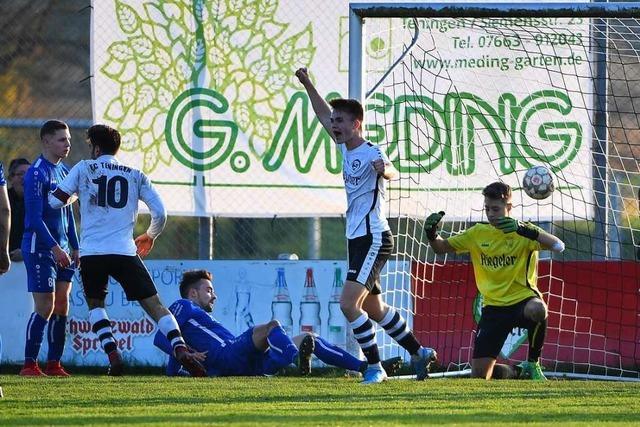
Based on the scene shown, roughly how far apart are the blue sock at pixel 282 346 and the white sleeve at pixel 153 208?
1.08 metres

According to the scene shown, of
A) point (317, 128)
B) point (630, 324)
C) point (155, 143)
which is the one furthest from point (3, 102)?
point (630, 324)

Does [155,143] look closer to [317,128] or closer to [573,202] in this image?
[317,128]

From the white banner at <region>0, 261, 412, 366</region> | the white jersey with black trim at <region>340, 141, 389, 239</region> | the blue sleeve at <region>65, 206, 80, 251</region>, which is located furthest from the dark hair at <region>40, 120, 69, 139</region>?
the white jersey with black trim at <region>340, 141, 389, 239</region>

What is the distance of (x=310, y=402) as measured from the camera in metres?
6.94

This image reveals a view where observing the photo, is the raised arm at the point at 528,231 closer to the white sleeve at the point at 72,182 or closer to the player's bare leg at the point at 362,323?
the player's bare leg at the point at 362,323

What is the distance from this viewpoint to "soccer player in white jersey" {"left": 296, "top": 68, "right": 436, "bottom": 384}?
8.29 metres

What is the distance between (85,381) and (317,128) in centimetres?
414

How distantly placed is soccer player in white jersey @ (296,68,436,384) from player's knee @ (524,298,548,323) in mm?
970

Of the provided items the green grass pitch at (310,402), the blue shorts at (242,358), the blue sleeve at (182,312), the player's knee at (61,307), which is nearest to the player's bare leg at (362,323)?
the green grass pitch at (310,402)

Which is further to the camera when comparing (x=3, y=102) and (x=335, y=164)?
(x=3, y=102)

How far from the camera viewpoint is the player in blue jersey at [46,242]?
31.2 feet

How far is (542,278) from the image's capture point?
36.8 ft

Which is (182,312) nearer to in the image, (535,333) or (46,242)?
(46,242)

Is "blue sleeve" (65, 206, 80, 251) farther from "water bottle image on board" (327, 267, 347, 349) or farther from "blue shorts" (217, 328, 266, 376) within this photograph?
"water bottle image on board" (327, 267, 347, 349)
